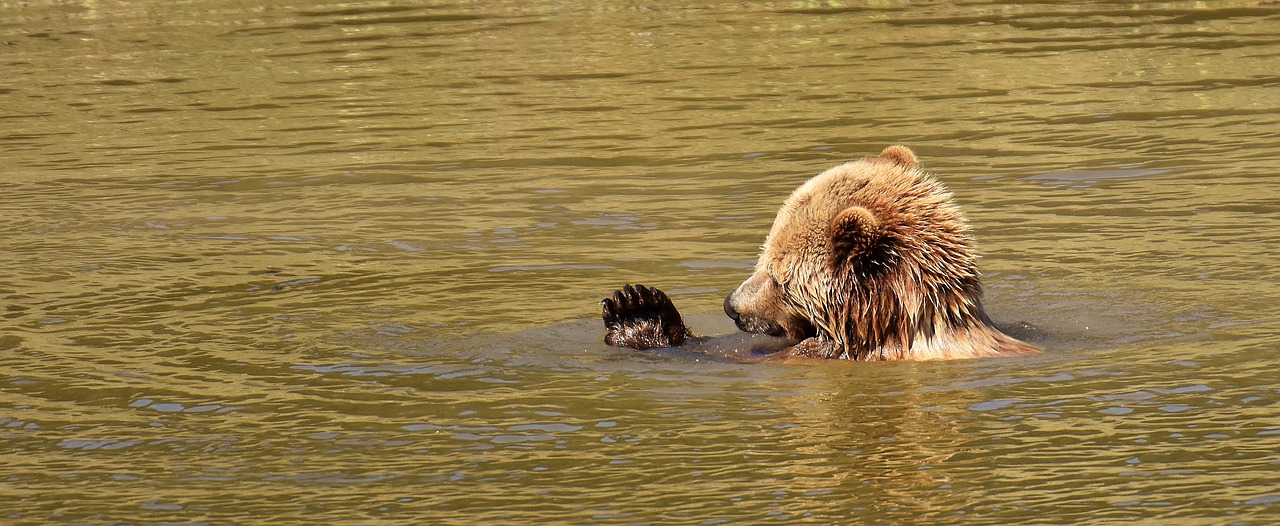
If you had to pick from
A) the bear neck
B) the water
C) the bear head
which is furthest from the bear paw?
the bear neck

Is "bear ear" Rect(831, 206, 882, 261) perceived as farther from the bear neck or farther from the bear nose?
the bear nose

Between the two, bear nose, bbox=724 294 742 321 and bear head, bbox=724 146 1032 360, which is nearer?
bear head, bbox=724 146 1032 360

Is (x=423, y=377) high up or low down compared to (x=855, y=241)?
down

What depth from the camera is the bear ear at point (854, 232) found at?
23.5ft

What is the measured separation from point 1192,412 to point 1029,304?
2422mm

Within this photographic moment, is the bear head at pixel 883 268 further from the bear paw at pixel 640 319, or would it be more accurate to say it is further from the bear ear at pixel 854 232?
the bear paw at pixel 640 319

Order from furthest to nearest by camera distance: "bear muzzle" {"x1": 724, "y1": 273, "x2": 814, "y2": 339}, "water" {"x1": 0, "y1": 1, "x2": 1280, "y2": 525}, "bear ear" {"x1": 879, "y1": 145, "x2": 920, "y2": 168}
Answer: "bear muzzle" {"x1": 724, "y1": 273, "x2": 814, "y2": 339}, "bear ear" {"x1": 879, "y1": 145, "x2": 920, "y2": 168}, "water" {"x1": 0, "y1": 1, "x2": 1280, "y2": 525}

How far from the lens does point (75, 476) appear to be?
612 centimetres

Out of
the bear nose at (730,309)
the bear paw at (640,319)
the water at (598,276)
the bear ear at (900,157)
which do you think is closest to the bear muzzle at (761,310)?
the bear nose at (730,309)

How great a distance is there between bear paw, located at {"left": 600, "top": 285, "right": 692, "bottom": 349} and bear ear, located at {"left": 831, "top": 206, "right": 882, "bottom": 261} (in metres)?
0.89

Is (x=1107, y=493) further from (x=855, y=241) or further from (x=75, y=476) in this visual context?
(x=75, y=476)

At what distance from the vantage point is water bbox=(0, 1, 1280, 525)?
5.80 m

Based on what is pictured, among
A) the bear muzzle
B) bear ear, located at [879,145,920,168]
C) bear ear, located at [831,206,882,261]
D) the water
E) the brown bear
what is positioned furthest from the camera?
the bear muzzle

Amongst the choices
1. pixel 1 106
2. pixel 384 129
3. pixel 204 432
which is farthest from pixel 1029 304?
pixel 1 106
